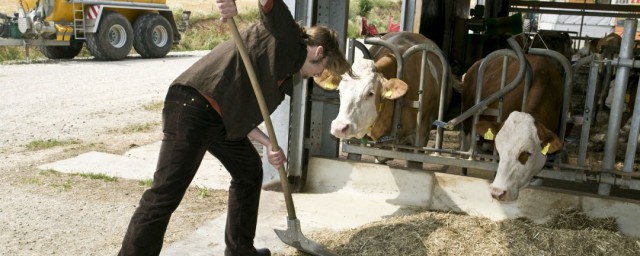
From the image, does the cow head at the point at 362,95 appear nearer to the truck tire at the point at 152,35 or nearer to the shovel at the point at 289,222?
the shovel at the point at 289,222

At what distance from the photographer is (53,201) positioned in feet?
15.7

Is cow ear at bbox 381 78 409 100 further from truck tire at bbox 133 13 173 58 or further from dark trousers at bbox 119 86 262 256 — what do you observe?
truck tire at bbox 133 13 173 58

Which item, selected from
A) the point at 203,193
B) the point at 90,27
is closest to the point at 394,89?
the point at 203,193

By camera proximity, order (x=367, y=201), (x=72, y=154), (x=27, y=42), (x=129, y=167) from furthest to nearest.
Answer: (x=27, y=42)
(x=72, y=154)
(x=129, y=167)
(x=367, y=201)

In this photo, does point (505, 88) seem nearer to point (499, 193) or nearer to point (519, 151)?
point (519, 151)

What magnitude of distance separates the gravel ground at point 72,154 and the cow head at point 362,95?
1.23 meters

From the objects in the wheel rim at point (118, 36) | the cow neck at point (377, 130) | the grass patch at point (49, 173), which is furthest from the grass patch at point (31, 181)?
the wheel rim at point (118, 36)

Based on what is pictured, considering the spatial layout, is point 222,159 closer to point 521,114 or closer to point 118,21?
point 521,114

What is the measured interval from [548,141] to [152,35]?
14020mm

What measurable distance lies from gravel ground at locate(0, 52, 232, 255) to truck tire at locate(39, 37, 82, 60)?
2.84 m

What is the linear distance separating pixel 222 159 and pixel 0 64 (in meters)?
12.6

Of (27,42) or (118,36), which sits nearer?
(27,42)

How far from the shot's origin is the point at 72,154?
6.24m

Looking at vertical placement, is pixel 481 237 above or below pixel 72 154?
above
